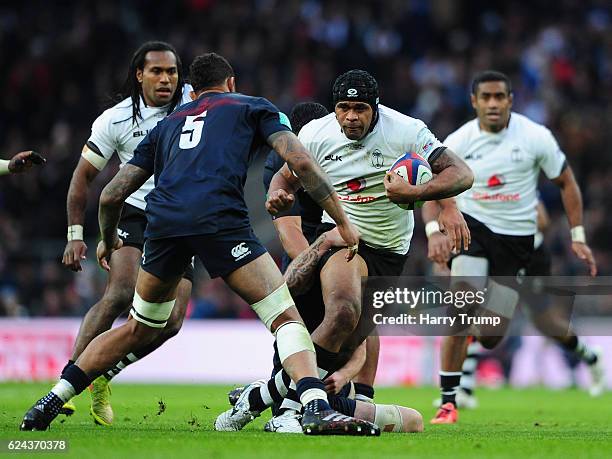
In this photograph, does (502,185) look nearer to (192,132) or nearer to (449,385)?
(449,385)

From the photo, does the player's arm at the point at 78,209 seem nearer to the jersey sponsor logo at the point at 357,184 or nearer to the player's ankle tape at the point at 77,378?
the player's ankle tape at the point at 77,378

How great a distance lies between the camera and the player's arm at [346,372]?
7992mm

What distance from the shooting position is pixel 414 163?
789cm

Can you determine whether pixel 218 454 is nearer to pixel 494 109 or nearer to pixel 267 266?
pixel 267 266

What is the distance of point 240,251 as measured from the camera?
7.14 m

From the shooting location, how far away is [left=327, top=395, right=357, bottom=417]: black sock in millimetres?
7668

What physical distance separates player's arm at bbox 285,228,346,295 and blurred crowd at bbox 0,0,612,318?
31.1 feet

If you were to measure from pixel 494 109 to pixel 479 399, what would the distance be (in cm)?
379

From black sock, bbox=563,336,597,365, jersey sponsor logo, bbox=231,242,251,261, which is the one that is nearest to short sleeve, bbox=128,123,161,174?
jersey sponsor logo, bbox=231,242,251,261

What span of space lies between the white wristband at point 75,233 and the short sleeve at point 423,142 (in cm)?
258

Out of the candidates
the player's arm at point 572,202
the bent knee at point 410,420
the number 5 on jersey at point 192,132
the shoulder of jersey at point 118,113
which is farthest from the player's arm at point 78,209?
the player's arm at point 572,202

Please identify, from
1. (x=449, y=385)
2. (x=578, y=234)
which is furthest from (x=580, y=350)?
(x=449, y=385)

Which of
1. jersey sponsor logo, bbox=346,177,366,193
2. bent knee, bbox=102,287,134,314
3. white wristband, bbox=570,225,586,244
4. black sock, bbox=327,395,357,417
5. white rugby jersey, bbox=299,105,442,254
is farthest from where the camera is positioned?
white wristband, bbox=570,225,586,244

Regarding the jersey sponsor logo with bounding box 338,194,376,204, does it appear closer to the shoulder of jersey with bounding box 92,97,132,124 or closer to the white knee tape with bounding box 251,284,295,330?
the white knee tape with bounding box 251,284,295,330
